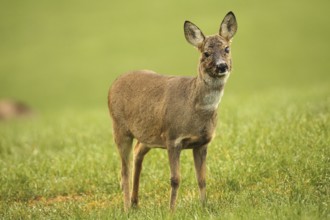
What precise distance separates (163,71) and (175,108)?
2387 cm

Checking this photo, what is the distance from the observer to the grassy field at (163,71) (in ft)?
29.3

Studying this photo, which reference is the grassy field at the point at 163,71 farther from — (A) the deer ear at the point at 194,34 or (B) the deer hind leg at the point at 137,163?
(A) the deer ear at the point at 194,34

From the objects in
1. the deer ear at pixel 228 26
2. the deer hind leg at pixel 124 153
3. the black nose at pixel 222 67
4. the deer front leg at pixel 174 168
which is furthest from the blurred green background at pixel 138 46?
the black nose at pixel 222 67

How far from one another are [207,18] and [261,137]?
24877 mm

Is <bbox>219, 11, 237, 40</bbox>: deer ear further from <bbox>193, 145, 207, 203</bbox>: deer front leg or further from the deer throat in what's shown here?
<bbox>193, 145, 207, 203</bbox>: deer front leg

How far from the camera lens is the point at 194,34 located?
8.64 m

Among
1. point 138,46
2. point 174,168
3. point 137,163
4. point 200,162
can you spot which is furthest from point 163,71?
point 174,168

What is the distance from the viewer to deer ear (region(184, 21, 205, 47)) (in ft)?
28.2

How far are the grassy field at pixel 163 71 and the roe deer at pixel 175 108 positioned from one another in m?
0.61

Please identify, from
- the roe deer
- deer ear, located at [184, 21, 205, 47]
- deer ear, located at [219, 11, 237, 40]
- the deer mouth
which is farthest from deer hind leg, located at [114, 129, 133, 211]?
deer ear, located at [219, 11, 237, 40]

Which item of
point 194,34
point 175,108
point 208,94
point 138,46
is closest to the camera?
point 208,94

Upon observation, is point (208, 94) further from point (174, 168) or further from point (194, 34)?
point (174, 168)

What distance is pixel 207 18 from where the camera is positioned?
35531 mm

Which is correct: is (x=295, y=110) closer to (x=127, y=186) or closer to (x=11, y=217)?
(x=127, y=186)
